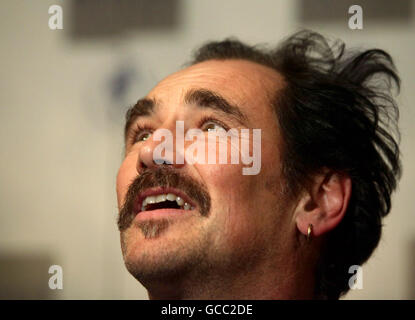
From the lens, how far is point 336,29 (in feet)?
4.19

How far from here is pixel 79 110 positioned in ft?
4.46

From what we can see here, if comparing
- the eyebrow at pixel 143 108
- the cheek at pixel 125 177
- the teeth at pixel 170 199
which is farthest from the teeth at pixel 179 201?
the eyebrow at pixel 143 108

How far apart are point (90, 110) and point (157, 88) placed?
0.29 meters

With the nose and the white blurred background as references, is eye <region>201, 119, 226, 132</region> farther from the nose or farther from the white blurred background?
the white blurred background

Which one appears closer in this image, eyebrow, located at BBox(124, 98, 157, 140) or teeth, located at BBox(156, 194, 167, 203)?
teeth, located at BBox(156, 194, 167, 203)

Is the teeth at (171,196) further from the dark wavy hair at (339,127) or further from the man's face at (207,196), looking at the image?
the dark wavy hair at (339,127)

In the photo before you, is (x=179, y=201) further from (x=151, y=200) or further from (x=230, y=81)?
(x=230, y=81)

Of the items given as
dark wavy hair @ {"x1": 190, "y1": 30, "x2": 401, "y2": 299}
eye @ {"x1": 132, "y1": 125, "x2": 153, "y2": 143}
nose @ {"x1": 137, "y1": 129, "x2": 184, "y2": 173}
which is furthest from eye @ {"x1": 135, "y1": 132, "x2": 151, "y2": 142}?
dark wavy hair @ {"x1": 190, "y1": 30, "x2": 401, "y2": 299}

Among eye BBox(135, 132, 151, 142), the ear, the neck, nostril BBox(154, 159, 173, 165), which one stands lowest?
the neck

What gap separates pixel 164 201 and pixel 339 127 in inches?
15.9

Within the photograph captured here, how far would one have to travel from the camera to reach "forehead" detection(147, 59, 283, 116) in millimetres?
1084

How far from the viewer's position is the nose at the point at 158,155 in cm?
100

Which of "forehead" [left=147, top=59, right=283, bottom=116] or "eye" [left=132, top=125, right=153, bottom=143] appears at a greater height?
"forehead" [left=147, top=59, right=283, bottom=116]
